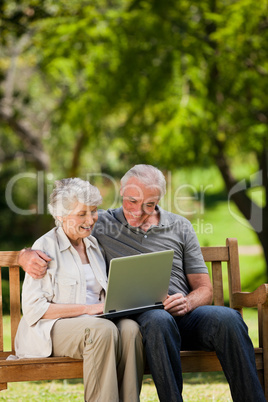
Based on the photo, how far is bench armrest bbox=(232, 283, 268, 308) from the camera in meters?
3.17

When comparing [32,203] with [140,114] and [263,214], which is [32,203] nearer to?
[140,114]

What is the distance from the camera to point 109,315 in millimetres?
2955

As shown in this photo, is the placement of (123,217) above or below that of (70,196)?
below

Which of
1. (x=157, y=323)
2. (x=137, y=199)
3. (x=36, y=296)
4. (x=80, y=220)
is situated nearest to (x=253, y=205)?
(x=137, y=199)

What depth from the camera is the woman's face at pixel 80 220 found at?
3.13 m

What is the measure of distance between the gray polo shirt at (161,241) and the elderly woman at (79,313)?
0.12 m

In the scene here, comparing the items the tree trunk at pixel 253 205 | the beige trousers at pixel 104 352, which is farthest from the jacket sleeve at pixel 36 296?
the tree trunk at pixel 253 205

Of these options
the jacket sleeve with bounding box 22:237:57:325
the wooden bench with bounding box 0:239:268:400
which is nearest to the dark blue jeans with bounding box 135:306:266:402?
the wooden bench with bounding box 0:239:268:400

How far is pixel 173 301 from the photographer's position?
10.4ft

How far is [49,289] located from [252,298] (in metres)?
1.11

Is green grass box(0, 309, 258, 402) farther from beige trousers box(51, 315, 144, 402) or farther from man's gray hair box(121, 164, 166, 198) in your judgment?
man's gray hair box(121, 164, 166, 198)

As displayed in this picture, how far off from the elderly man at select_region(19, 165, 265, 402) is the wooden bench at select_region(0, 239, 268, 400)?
0.10 metres

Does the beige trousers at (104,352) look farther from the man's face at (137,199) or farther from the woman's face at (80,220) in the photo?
the man's face at (137,199)

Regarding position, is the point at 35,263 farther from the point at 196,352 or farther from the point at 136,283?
the point at 196,352
